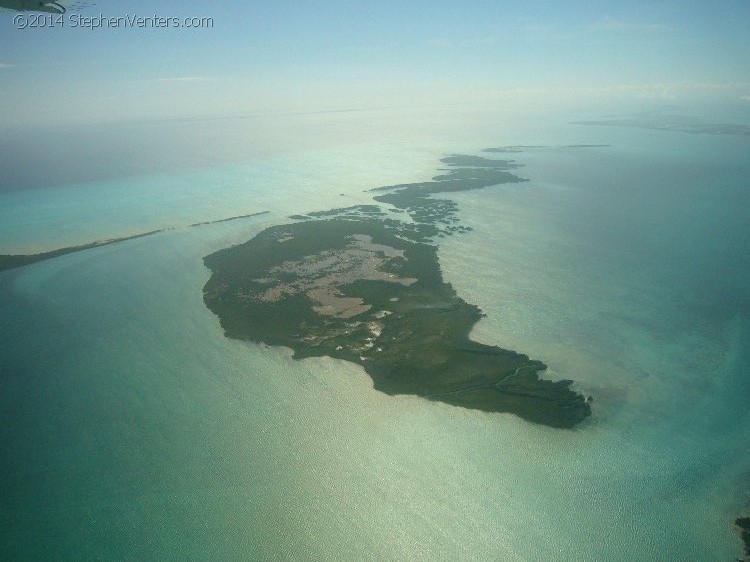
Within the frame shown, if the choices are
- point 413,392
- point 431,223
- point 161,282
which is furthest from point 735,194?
point 161,282

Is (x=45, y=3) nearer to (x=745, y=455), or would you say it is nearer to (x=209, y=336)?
(x=209, y=336)

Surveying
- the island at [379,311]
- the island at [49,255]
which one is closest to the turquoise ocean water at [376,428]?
the island at [379,311]

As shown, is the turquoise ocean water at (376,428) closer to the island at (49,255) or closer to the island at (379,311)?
the island at (379,311)

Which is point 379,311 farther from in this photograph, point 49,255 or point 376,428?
point 49,255

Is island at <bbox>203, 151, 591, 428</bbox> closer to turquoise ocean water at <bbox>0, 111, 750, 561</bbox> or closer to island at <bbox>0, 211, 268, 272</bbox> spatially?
turquoise ocean water at <bbox>0, 111, 750, 561</bbox>

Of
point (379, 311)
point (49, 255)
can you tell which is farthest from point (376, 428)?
point (49, 255)

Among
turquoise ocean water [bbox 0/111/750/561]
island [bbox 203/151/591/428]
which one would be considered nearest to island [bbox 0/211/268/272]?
turquoise ocean water [bbox 0/111/750/561]
